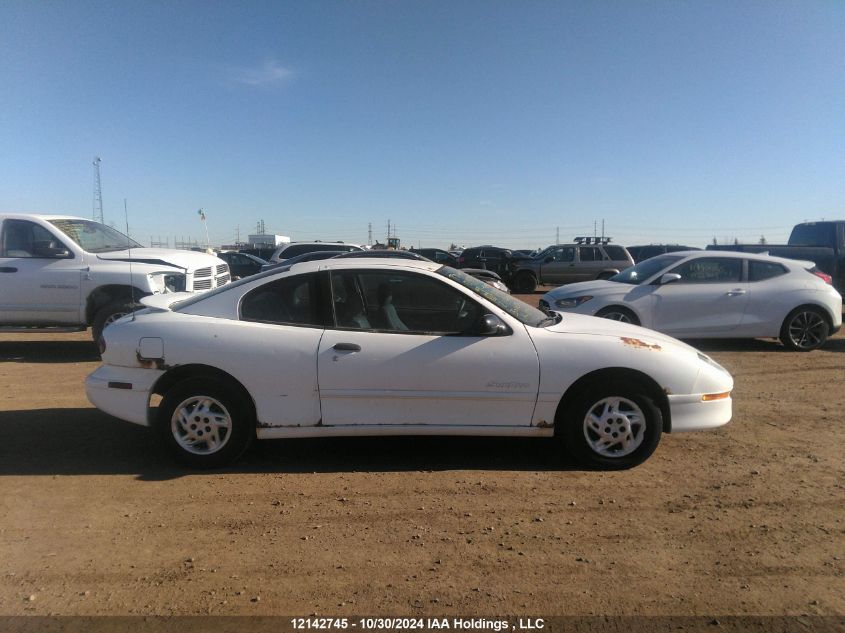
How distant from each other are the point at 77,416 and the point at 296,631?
13.6 feet

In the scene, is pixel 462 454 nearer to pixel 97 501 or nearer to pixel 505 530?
pixel 505 530

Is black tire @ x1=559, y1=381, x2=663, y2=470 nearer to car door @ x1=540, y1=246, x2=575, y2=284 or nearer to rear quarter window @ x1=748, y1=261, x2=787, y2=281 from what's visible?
rear quarter window @ x1=748, y1=261, x2=787, y2=281

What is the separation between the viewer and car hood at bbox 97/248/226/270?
884 centimetres

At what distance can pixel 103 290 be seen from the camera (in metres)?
8.61

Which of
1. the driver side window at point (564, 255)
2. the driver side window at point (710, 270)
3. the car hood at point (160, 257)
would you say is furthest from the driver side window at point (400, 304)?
the driver side window at point (564, 255)

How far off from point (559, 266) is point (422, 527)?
19192 mm

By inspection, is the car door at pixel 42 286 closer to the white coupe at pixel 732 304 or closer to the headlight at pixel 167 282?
the headlight at pixel 167 282

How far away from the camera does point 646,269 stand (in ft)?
31.0

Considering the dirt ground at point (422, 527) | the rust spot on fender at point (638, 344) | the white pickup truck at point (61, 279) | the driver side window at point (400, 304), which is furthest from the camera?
the white pickup truck at point (61, 279)

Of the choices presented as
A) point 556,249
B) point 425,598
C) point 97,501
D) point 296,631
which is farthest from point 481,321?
point 556,249

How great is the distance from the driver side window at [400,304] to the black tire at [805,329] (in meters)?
6.71

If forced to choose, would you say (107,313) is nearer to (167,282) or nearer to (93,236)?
(167,282)

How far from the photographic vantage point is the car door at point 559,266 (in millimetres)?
21766

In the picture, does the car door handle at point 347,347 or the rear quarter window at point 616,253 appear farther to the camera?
the rear quarter window at point 616,253
